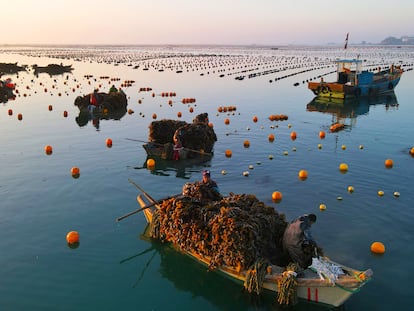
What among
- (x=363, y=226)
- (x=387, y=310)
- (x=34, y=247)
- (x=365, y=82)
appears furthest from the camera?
(x=365, y=82)

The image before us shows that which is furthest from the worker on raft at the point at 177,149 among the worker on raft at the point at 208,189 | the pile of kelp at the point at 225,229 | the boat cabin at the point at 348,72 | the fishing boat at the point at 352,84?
the boat cabin at the point at 348,72

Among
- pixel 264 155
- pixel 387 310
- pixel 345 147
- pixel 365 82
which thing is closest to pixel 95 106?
pixel 264 155

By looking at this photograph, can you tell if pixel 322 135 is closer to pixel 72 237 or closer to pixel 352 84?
pixel 352 84

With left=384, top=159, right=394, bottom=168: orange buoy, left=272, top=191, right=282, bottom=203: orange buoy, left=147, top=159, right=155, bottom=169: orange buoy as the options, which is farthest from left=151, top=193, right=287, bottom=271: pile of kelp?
left=384, top=159, right=394, bottom=168: orange buoy

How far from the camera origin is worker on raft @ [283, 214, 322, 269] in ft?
36.3

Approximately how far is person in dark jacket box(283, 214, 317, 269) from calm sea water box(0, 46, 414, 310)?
3.80ft

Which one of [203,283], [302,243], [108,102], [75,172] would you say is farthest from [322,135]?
[108,102]

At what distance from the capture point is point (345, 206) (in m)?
17.5

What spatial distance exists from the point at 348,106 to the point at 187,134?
2582cm

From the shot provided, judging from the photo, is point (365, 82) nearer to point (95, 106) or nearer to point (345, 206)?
point (95, 106)

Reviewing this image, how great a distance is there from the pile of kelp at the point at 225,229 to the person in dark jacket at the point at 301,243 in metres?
0.67

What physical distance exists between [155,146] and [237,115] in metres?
15.4

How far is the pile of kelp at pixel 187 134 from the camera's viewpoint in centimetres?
2509

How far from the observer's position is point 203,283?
40.3 ft
